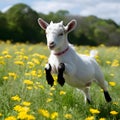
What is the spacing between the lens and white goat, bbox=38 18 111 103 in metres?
5.37

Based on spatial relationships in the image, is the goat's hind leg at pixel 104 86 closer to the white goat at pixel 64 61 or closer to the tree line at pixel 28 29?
the white goat at pixel 64 61

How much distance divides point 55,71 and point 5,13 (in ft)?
117

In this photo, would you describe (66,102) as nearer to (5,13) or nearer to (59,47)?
(59,47)

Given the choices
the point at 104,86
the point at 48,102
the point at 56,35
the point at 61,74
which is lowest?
the point at 104,86

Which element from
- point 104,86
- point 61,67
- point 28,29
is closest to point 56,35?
point 61,67

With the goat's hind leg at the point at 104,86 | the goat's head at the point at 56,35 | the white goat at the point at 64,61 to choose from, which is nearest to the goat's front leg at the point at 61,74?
the white goat at the point at 64,61

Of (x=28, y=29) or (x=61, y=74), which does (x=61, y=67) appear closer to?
(x=61, y=74)

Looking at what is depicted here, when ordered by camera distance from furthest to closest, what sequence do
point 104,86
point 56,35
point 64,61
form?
1. point 104,86
2. point 64,61
3. point 56,35

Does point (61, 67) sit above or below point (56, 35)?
below

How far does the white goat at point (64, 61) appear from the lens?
5.37m

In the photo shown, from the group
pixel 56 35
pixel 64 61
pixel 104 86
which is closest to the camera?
pixel 56 35

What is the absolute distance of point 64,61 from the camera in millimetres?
5637

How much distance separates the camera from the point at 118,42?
52375 millimetres

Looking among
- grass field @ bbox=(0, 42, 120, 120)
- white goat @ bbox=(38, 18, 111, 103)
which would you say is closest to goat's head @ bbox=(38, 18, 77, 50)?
white goat @ bbox=(38, 18, 111, 103)
